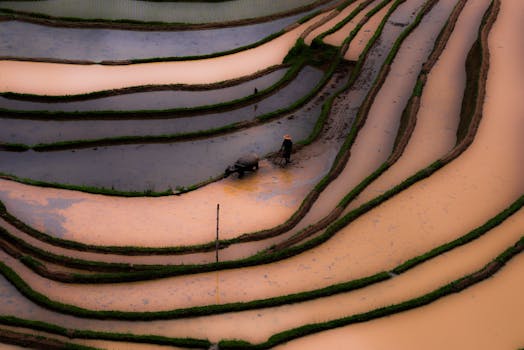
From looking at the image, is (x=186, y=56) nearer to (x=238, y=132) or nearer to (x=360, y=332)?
(x=238, y=132)

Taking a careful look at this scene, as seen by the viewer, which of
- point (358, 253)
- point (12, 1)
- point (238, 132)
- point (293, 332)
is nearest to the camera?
point (293, 332)

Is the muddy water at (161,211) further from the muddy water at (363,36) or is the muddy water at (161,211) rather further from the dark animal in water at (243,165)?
the muddy water at (363,36)

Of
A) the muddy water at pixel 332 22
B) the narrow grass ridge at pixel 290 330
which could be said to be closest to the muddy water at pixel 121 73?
the muddy water at pixel 332 22

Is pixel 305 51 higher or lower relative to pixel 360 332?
higher

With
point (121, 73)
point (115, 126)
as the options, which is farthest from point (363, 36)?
point (115, 126)

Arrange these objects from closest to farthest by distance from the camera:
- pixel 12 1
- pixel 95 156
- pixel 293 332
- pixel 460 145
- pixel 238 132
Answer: pixel 293 332
pixel 460 145
pixel 95 156
pixel 238 132
pixel 12 1

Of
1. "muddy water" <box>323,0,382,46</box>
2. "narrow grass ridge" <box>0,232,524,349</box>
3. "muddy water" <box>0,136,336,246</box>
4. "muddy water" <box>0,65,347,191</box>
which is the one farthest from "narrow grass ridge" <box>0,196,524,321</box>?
"muddy water" <box>323,0,382,46</box>

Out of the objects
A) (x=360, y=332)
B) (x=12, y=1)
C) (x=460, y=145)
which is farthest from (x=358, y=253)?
(x=12, y=1)
